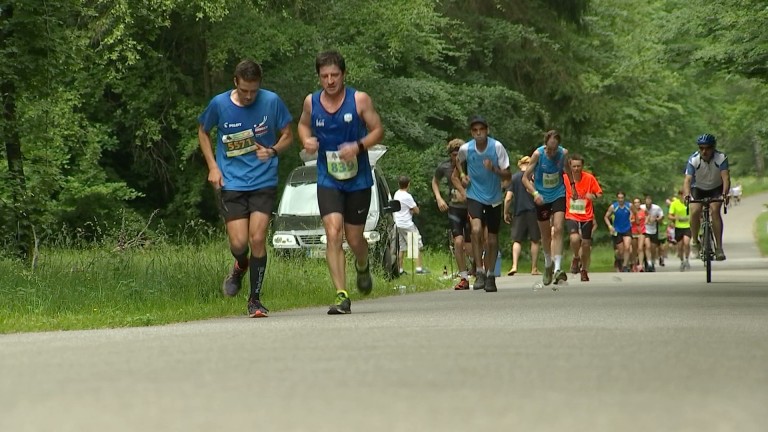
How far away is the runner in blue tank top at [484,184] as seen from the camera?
19.9m

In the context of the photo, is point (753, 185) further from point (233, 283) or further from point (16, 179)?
point (233, 283)

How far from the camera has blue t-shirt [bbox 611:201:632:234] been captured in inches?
1460

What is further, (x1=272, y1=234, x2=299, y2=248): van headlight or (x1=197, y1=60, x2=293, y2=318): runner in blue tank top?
(x1=272, y1=234, x2=299, y2=248): van headlight

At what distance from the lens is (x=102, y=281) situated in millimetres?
16984

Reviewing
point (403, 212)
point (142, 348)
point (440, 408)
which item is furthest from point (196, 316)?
point (403, 212)

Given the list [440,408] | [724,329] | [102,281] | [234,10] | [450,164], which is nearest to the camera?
[440,408]

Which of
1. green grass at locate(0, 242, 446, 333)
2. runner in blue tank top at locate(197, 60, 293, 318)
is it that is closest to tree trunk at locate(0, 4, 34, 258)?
green grass at locate(0, 242, 446, 333)

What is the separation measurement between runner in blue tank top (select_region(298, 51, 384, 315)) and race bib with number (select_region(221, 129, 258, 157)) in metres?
0.41

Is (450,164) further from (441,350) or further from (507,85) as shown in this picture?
(507,85)

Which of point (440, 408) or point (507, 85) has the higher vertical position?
point (507, 85)

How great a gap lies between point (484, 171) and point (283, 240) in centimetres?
756

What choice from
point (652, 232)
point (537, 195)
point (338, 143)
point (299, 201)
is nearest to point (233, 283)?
point (338, 143)

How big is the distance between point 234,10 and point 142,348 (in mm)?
24189

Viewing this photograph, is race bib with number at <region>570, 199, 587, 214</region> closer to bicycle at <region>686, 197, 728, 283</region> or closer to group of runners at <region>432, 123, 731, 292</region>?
group of runners at <region>432, 123, 731, 292</region>
